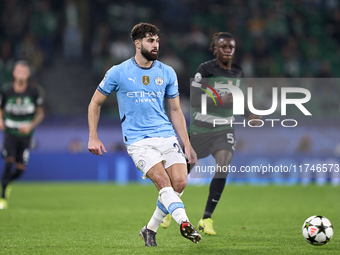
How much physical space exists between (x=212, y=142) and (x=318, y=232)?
2325 millimetres

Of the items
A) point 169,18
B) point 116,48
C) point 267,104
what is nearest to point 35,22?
point 116,48

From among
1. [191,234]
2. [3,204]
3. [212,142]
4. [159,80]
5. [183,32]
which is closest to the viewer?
[191,234]

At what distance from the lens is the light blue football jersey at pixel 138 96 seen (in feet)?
21.3

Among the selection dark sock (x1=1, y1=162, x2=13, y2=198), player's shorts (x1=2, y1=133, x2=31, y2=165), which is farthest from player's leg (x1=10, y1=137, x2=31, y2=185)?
dark sock (x1=1, y1=162, x2=13, y2=198)

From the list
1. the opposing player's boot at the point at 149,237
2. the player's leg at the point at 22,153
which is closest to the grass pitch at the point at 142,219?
the opposing player's boot at the point at 149,237

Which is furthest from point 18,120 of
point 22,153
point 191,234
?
point 191,234

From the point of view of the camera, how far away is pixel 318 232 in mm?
→ 6367

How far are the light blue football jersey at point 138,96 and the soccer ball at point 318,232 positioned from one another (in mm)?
1782

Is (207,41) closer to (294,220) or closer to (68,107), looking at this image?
(68,107)

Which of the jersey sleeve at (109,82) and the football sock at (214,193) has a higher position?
the jersey sleeve at (109,82)

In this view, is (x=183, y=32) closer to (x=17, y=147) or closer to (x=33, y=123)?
(x=33, y=123)

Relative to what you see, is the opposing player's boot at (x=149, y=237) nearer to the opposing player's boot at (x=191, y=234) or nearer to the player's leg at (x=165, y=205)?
the player's leg at (x=165, y=205)

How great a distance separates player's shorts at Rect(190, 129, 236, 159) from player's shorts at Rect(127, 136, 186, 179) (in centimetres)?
172

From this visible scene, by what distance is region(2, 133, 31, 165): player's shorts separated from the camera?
11.7 metres
